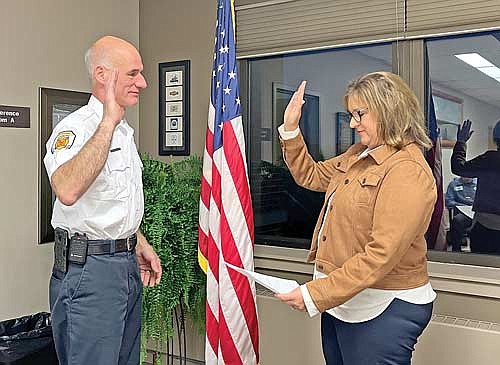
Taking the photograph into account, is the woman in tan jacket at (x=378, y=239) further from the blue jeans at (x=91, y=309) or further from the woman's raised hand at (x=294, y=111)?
the blue jeans at (x=91, y=309)

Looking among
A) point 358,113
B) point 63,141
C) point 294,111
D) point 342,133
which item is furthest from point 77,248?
point 342,133

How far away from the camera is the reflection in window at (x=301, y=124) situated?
3088 millimetres

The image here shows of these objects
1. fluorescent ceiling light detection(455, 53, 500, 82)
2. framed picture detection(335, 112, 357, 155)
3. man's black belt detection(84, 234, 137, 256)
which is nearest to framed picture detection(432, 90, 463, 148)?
fluorescent ceiling light detection(455, 53, 500, 82)

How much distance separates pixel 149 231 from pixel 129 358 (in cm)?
77

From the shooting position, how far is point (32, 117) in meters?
3.12

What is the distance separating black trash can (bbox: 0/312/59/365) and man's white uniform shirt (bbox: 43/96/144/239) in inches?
38.1

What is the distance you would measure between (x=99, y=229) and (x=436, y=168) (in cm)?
162

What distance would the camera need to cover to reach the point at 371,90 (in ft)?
6.17

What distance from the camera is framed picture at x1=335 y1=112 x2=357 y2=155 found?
3078 mm

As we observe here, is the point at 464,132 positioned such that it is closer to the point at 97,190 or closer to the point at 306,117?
the point at 306,117

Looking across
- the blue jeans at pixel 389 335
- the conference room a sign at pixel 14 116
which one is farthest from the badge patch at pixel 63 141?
the conference room a sign at pixel 14 116

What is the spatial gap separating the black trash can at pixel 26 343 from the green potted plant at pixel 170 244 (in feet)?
1.49

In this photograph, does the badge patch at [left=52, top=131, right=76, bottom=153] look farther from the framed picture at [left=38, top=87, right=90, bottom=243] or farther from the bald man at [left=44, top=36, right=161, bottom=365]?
the framed picture at [left=38, top=87, right=90, bottom=243]

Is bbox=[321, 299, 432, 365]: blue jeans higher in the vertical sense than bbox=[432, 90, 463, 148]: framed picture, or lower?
lower
